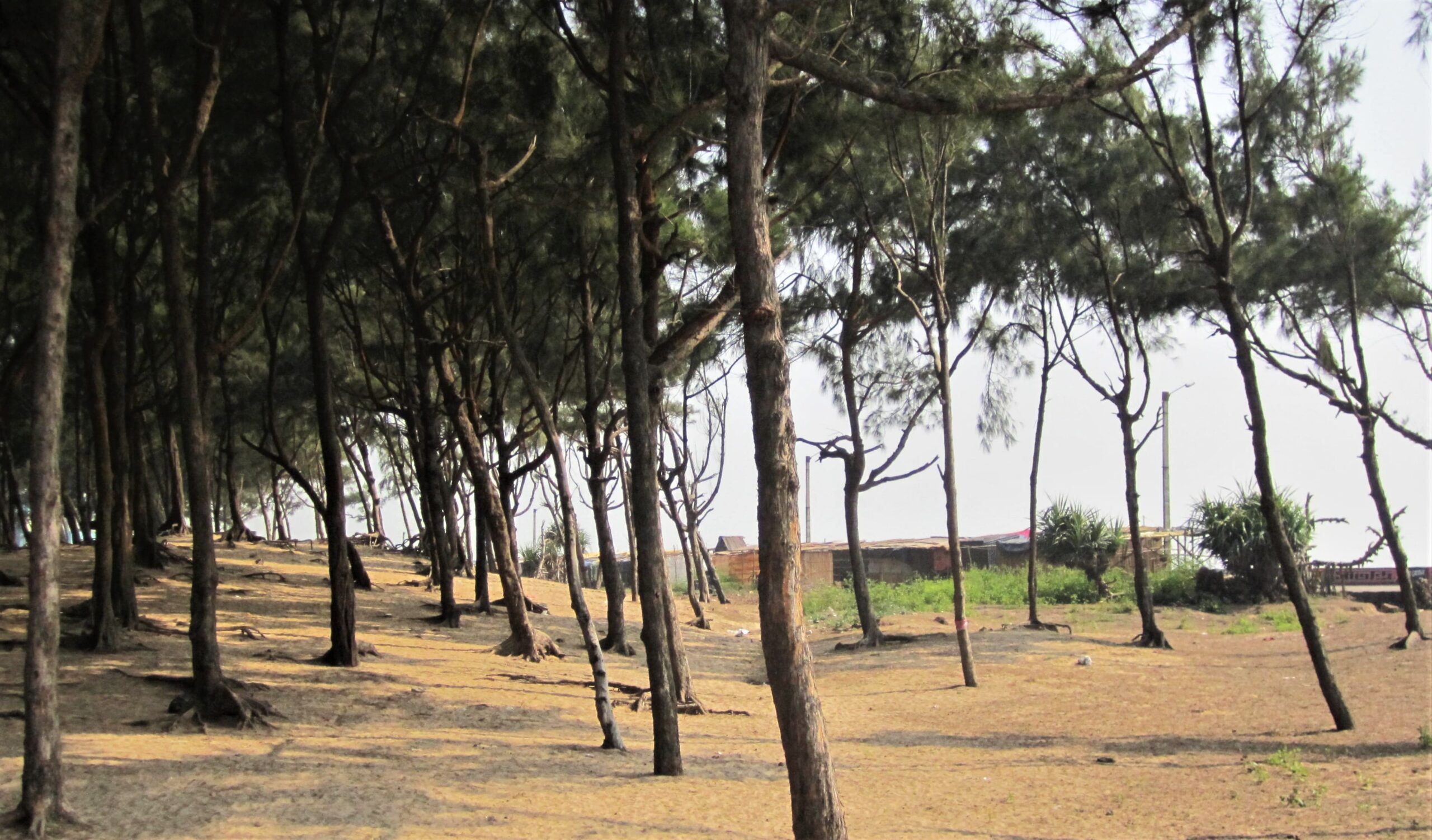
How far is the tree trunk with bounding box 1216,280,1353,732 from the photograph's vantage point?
1064 centimetres

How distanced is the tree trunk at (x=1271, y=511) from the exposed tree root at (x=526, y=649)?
28.0 ft

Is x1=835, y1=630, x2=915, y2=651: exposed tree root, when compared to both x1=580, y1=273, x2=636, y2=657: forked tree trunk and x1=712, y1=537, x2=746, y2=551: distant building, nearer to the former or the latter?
x1=580, y1=273, x2=636, y2=657: forked tree trunk

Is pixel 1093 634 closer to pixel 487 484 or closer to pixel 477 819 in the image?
pixel 487 484

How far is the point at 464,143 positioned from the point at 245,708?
241 inches

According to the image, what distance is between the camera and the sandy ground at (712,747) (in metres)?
7.43

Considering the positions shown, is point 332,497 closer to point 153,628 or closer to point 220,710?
point 153,628

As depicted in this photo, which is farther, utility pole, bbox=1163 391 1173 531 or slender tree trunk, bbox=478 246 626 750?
utility pole, bbox=1163 391 1173 531

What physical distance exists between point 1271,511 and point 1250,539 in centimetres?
1704

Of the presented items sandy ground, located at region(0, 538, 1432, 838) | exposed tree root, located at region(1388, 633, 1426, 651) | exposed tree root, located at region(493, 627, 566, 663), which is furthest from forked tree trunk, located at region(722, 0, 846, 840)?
exposed tree root, located at region(1388, 633, 1426, 651)

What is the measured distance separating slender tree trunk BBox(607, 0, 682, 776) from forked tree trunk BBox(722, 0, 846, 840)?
3.09m

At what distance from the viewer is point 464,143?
12.6 metres

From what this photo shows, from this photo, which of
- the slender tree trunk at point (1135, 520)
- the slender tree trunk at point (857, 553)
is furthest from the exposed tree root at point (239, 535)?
the slender tree trunk at point (1135, 520)

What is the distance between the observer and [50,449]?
629 cm

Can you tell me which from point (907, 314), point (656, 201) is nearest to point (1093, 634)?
point (907, 314)
